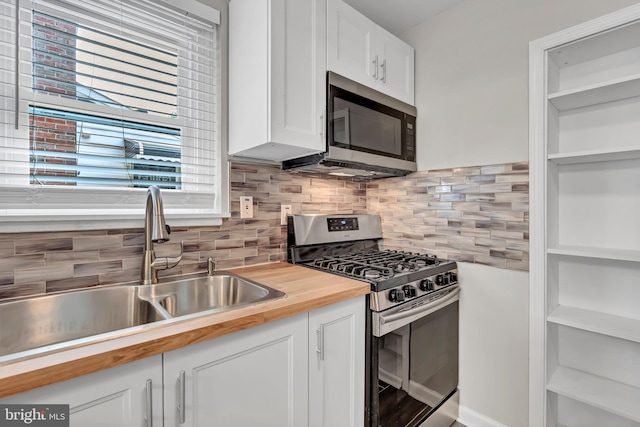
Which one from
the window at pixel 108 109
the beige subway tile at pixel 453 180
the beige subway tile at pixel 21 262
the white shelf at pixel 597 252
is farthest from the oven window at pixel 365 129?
the beige subway tile at pixel 21 262

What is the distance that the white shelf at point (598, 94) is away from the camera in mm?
1310

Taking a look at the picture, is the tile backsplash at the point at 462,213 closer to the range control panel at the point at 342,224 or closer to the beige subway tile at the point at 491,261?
the beige subway tile at the point at 491,261

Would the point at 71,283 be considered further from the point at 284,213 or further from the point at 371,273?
the point at 371,273

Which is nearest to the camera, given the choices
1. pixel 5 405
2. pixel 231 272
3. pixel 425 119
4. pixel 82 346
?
pixel 5 405

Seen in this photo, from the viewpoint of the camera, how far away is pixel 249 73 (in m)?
1.50

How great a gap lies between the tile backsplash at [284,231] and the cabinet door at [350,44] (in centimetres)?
70

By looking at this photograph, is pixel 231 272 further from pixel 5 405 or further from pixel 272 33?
pixel 272 33

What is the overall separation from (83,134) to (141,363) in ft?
3.46

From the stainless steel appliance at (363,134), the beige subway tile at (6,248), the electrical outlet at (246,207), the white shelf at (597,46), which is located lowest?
the beige subway tile at (6,248)

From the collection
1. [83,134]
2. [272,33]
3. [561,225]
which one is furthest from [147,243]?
[561,225]

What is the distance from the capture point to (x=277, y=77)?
1397 mm

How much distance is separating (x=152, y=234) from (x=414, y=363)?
4.60 feet

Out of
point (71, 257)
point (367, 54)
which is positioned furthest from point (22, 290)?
point (367, 54)

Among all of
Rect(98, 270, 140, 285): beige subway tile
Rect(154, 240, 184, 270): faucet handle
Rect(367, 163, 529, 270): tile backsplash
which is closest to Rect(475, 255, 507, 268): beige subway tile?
Rect(367, 163, 529, 270): tile backsplash
